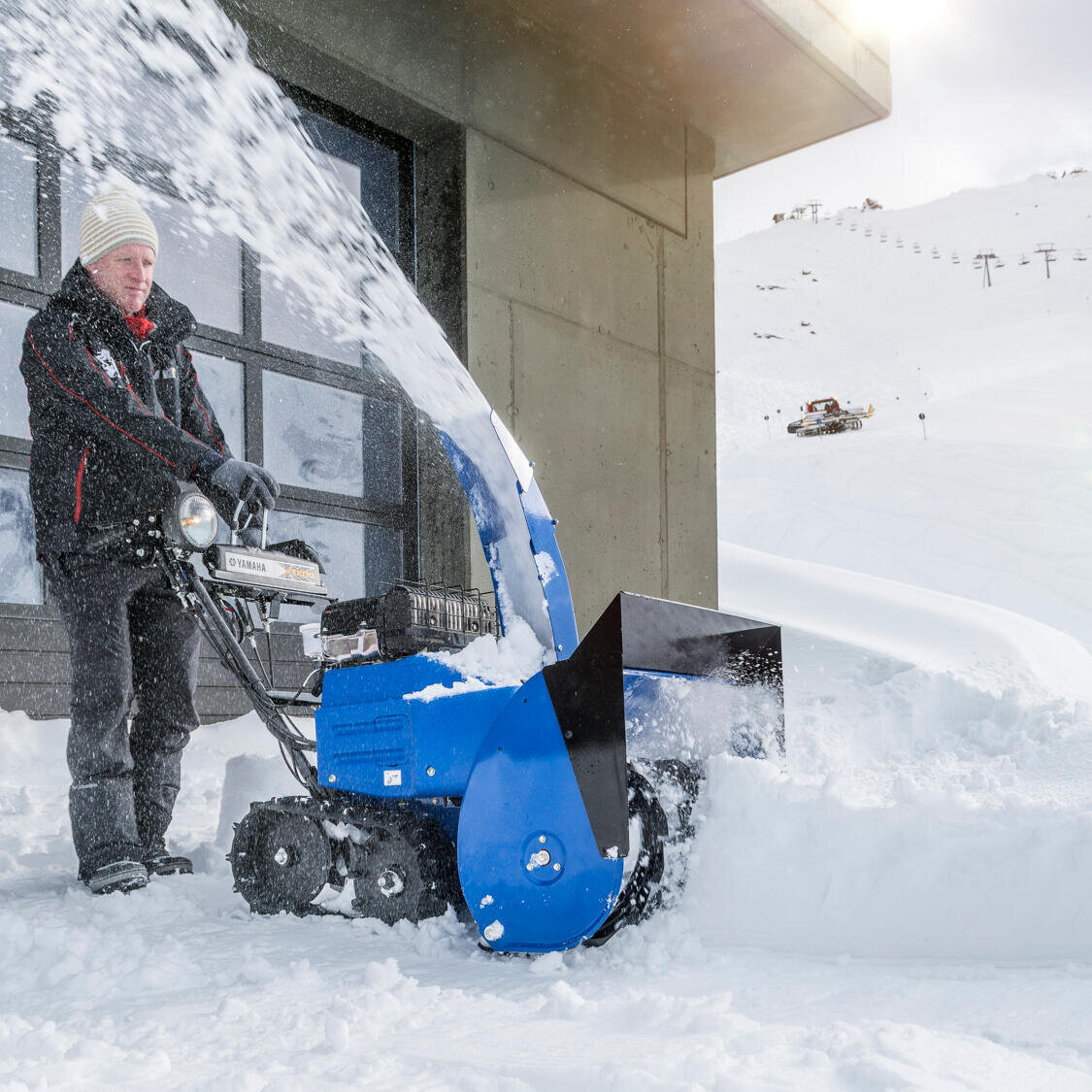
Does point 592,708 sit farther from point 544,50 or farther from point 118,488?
point 544,50

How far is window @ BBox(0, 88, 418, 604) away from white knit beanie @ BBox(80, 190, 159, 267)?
184 centimetres

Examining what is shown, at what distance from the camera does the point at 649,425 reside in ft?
21.1

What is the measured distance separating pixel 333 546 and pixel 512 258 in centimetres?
159

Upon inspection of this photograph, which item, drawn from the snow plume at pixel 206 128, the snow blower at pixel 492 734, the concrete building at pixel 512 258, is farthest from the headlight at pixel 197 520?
the concrete building at pixel 512 258

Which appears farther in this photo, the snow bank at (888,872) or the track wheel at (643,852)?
the track wheel at (643,852)

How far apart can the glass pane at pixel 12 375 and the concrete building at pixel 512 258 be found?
13 mm

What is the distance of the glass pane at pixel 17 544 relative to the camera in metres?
4.59

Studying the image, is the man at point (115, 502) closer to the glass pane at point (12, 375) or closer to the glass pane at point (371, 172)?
the glass pane at point (12, 375)

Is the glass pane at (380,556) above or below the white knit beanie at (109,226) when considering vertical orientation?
below

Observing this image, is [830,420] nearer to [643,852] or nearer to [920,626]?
[920,626]

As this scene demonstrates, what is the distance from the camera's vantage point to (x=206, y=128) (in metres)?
5.23

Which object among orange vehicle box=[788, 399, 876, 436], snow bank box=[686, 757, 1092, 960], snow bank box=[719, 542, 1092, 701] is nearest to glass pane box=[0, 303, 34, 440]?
snow bank box=[686, 757, 1092, 960]

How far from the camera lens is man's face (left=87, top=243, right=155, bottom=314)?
2.99 meters

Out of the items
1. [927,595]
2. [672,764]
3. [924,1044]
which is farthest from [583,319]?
[924,1044]
